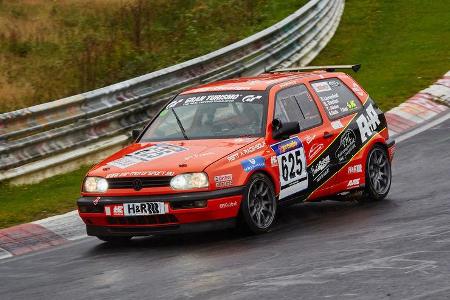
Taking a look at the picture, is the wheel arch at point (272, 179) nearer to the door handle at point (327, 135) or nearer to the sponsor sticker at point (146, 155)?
the sponsor sticker at point (146, 155)

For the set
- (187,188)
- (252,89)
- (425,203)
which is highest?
(252,89)

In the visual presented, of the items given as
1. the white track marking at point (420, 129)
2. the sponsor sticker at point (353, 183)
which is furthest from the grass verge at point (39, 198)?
the white track marking at point (420, 129)

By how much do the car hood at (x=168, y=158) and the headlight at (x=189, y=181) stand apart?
46 mm

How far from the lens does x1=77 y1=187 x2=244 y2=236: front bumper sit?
381 inches

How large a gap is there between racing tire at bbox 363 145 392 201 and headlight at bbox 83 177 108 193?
10.5 ft

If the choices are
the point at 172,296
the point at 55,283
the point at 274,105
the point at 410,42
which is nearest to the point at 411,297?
the point at 172,296

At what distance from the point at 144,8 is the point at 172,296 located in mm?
16025

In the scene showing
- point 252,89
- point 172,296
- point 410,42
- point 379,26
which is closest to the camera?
point 172,296

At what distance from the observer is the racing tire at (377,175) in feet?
38.9

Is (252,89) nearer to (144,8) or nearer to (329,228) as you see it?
(329,228)

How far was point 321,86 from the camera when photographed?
11.8m

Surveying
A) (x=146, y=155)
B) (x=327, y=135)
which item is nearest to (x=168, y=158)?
(x=146, y=155)

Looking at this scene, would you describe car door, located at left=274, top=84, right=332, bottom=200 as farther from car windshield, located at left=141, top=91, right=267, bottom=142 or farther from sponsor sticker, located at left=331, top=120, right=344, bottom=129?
car windshield, located at left=141, top=91, right=267, bottom=142

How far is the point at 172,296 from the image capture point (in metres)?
7.62
